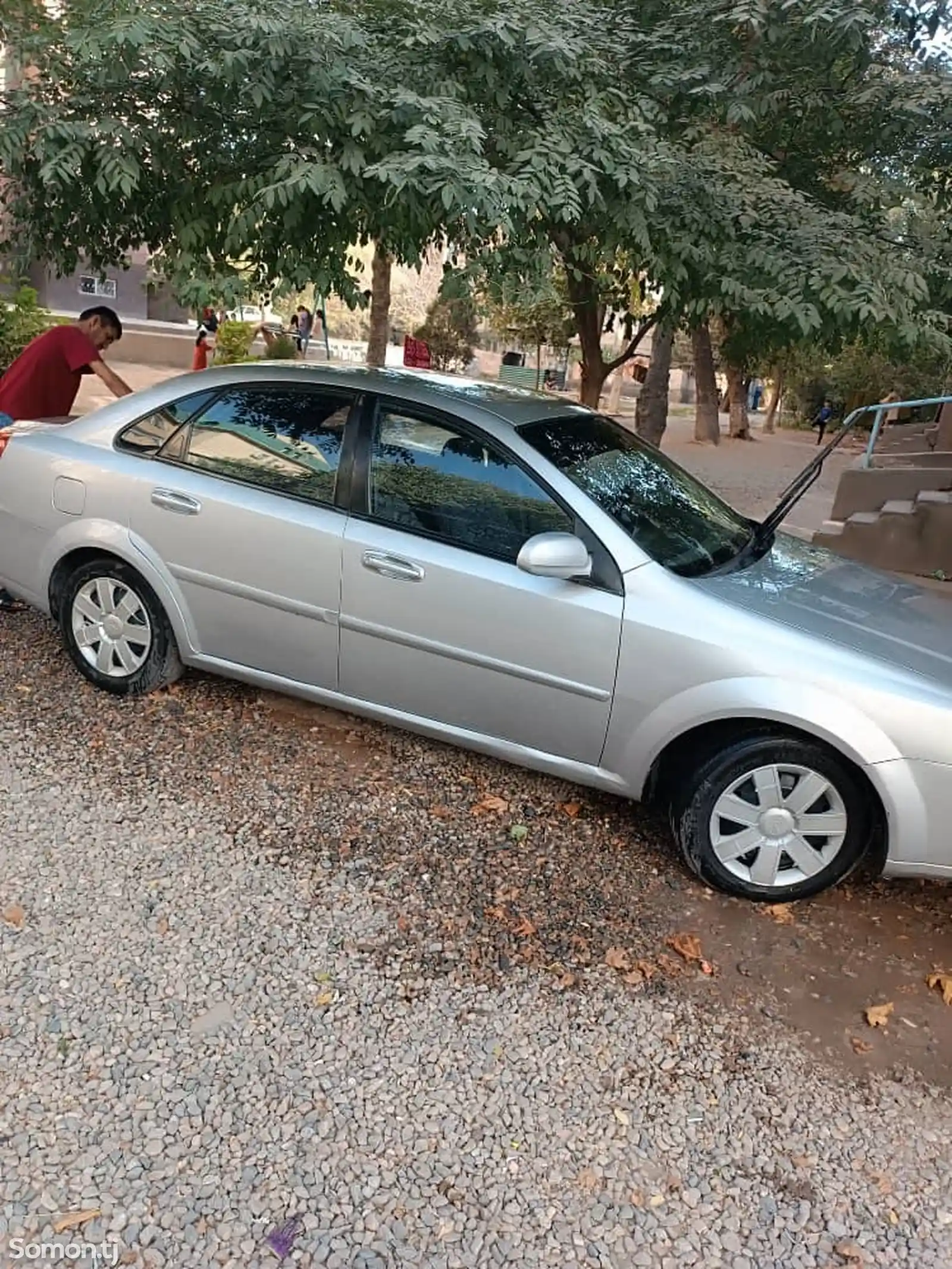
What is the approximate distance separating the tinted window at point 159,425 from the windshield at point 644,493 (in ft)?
4.80

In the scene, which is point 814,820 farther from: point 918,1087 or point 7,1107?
point 7,1107

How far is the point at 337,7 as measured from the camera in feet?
13.3

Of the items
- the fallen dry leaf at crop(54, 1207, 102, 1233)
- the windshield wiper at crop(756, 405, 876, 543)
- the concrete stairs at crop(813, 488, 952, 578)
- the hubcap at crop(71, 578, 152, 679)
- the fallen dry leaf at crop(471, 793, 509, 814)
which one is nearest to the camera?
the fallen dry leaf at crop(54, 1207, 102, 1233)

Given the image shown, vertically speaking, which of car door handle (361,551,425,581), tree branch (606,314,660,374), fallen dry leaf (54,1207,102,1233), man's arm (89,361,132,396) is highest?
tree branch (606,314,660,374)

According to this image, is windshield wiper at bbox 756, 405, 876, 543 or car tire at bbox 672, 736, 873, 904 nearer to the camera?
car tire at bbox 672, 736, 873, 904

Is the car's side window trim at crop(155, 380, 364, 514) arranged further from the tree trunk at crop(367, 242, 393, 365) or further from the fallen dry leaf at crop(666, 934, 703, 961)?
the tree trunk at crop(367, 242, 393, 365)

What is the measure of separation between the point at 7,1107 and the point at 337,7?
4.14 m

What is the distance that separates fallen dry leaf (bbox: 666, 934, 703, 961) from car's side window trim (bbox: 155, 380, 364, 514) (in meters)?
1.95

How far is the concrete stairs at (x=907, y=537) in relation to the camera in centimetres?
848

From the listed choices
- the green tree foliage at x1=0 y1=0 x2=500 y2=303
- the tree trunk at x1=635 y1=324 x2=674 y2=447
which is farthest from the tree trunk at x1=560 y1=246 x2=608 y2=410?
the green tree foliage at x1=0 y1=0 x2=500 y2=303

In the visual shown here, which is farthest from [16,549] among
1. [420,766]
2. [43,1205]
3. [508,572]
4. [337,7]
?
[43,1205]

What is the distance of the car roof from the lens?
12.6 ft

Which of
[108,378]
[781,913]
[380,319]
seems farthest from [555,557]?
[380,319]

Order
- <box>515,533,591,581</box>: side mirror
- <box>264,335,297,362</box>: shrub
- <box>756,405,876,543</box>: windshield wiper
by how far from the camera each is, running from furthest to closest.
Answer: <box>264,335,297,362</box>: shrub, <box>756,405,876,543</box>: windshield wiper, <box>515,533,591,581</box>: side mirror
